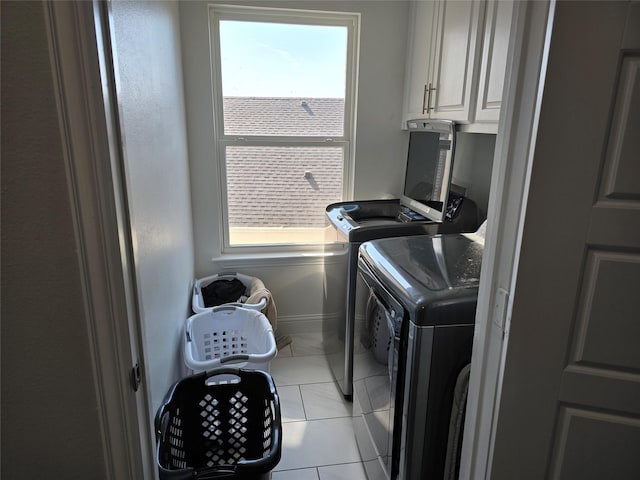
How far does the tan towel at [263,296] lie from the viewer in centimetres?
256

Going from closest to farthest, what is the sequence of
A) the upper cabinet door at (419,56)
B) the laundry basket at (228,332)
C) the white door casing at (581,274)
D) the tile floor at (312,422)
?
the white door casing at (581,274)
the tile floor at (312,422)
the laundry basket at (228,332)
the upper cabinet door at (419,56)

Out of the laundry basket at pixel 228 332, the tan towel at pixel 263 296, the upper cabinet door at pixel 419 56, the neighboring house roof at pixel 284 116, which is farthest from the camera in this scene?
the neighboring house roof at pixel 284 116

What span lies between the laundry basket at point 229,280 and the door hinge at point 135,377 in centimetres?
157

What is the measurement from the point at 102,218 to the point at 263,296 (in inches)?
74.6

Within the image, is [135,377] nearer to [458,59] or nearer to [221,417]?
[221,417]

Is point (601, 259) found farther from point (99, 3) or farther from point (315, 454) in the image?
point (315, 454)

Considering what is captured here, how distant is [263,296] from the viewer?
8.41 feet

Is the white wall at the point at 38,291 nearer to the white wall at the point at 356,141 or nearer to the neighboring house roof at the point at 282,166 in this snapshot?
the white wall at the point at 356,141

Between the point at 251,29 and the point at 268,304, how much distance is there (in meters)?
1.70

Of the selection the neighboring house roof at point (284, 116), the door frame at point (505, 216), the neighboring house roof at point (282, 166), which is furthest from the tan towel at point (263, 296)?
the door frame at point (505, 216)

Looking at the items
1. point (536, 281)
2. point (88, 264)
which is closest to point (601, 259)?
point (536, 281)

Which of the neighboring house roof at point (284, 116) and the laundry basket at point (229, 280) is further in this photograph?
the neighboring house roof at point (284, 116)

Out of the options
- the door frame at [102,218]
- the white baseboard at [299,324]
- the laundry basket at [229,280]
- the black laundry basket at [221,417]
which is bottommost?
the white baseboard at [299,324]

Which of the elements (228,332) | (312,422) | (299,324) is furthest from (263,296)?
(312,422)
